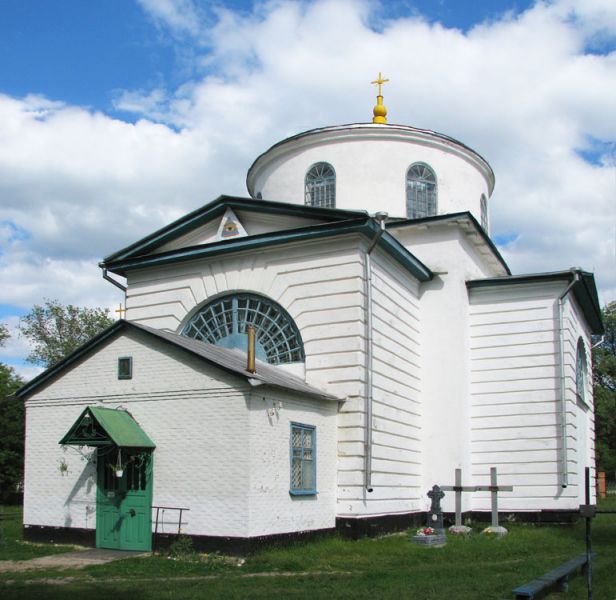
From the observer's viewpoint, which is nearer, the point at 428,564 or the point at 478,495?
the point at 428,564

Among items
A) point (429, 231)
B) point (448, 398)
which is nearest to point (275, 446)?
point (448, 398)

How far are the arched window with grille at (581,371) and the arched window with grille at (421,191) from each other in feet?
19.5

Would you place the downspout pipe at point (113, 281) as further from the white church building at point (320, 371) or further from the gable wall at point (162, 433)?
the gable wall at point (162, 433)

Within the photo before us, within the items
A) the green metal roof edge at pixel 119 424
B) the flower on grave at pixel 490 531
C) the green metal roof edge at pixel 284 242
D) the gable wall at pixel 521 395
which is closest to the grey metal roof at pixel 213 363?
the green metal roof edge at pixel 119 424

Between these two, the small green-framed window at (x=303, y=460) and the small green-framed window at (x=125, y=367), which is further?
the small green-framed window at (x=125, y=367)

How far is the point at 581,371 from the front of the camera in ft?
79.7

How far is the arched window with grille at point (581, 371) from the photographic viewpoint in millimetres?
22780

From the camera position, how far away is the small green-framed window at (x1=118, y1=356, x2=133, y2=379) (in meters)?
15.1

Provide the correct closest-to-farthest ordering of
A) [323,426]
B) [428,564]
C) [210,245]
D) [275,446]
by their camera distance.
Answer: [428,564]
[275,446]
[323,426]
[210,245]

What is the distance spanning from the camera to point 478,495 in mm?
19953

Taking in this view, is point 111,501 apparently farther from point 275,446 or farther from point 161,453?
point 275,446

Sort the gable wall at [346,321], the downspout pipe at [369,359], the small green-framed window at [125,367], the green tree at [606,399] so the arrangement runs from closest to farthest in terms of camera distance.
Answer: the small green-framed window at [125,367]
the downspout pipe at [369,359]
the gable wall at [346,321]
the green tree at [606,399]

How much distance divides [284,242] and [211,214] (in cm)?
242

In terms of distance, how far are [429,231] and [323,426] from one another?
678 cm
